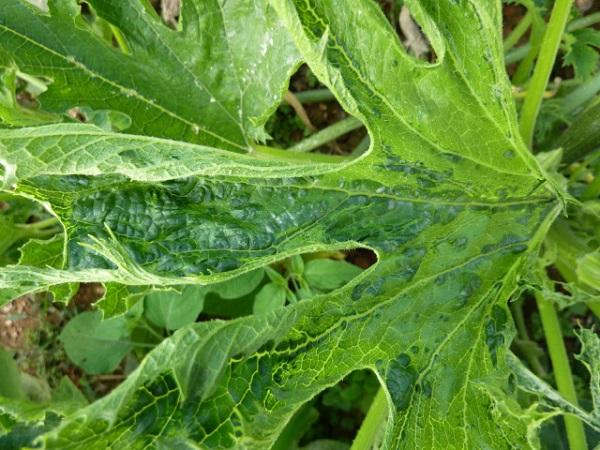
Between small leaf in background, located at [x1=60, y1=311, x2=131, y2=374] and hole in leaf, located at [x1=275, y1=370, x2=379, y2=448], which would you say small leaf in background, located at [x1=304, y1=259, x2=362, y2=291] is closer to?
hole in leaf, located at [x1=275, y1=370, x2=379, y2=448]

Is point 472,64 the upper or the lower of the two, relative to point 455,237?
upper

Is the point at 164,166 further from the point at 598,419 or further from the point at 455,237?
the point at 598,419

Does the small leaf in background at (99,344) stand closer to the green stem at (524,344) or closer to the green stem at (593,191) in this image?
the green stem at (524,344)

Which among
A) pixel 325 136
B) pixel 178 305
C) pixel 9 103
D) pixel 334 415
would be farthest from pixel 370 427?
pixel 9 103

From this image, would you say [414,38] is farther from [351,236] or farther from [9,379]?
[9,379]

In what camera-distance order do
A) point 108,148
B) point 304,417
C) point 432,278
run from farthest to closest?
point 304,417, point 432,278, point 108,148

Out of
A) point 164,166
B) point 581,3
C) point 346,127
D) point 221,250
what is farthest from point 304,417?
point 581,3

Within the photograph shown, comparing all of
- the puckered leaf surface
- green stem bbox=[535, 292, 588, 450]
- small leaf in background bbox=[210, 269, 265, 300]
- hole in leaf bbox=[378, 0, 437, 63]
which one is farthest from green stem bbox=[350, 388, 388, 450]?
hole in leaf bbox=[378, 0, 437, 63]
